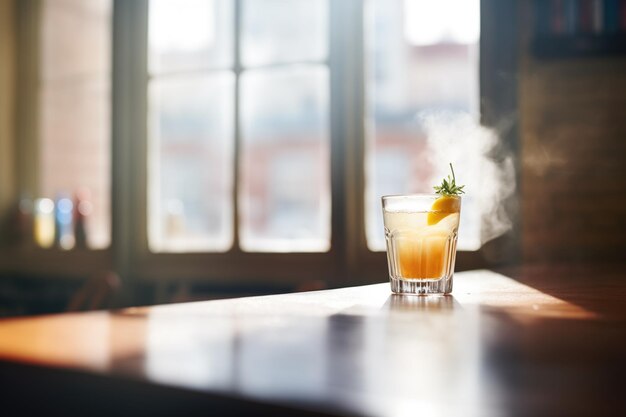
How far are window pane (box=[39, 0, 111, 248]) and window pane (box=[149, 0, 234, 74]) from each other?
28 centimetres

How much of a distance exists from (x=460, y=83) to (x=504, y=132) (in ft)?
0.91

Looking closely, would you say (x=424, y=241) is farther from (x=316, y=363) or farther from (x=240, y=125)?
A: (x=240, y=125)

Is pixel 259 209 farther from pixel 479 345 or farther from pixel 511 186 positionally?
pixel 479 345

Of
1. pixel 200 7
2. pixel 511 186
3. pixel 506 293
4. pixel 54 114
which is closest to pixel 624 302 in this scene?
pixel 506 293

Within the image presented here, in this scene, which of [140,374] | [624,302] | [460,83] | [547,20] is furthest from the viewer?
[460,83]

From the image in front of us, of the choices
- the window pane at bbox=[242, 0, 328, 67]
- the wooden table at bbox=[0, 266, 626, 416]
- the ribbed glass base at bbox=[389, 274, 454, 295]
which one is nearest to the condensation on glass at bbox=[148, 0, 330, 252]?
the window pane at bbox=[242, 0, 328, 67]

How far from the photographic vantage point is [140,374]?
1.30 ft

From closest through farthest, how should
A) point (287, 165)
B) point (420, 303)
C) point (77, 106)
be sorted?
point (420, 303) < point (287, 165) < point (77, 106)

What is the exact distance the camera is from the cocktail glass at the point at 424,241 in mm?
989

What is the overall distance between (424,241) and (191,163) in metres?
1.93

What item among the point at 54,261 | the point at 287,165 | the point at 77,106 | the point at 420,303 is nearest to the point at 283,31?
the point at 287,165

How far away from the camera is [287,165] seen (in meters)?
2.56

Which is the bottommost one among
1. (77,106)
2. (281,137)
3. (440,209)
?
(440,209)

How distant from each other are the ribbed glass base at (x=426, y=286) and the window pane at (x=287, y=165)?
4.95 ft
